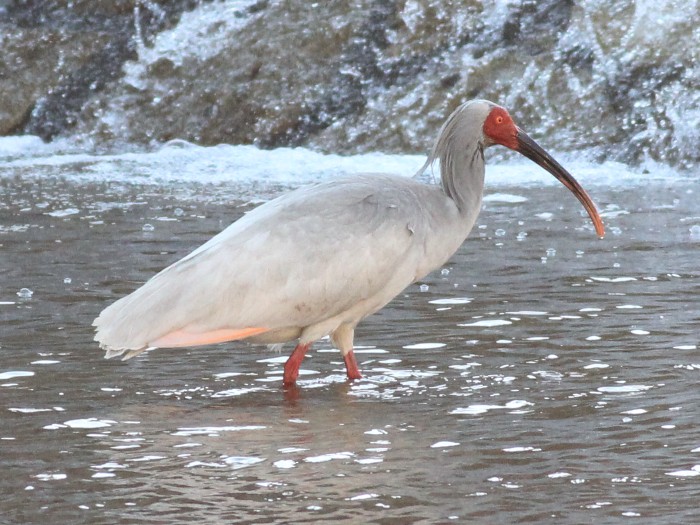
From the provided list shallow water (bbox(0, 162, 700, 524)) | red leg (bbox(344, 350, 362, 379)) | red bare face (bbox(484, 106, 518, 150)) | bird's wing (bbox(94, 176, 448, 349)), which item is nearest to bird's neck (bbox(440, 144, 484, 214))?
red bare face (bbox(484, 106, 518, 150))

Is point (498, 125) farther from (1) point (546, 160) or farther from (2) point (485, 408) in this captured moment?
(2) point (485, 408)

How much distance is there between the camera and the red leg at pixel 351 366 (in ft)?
20.0

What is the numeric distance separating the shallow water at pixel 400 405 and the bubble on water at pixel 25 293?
0.05 ft

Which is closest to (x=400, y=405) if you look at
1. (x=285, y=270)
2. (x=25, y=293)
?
(x=285, y=270)

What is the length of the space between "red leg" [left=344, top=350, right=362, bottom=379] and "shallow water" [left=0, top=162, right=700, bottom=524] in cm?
6

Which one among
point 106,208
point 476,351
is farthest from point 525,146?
point 106,208

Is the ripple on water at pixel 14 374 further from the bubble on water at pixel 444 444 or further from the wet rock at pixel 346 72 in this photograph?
the wet rock at pixel 346 72

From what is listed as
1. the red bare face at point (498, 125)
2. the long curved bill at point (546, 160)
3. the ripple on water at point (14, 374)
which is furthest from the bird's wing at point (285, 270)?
the long curved bill at point (546, 160)

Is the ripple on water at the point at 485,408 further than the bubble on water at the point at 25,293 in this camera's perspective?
No

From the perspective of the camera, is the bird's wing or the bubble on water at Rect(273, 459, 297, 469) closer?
the bubble on water at Rect(273, 459, 297, 469)

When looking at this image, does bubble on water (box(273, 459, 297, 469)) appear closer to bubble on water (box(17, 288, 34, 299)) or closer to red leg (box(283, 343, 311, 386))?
red leg (box(283, 343, 311, 386))

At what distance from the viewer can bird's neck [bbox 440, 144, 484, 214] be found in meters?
6.42

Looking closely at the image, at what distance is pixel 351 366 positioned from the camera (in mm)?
6125

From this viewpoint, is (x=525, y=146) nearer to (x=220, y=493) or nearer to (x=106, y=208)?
(x=220, y=493)
